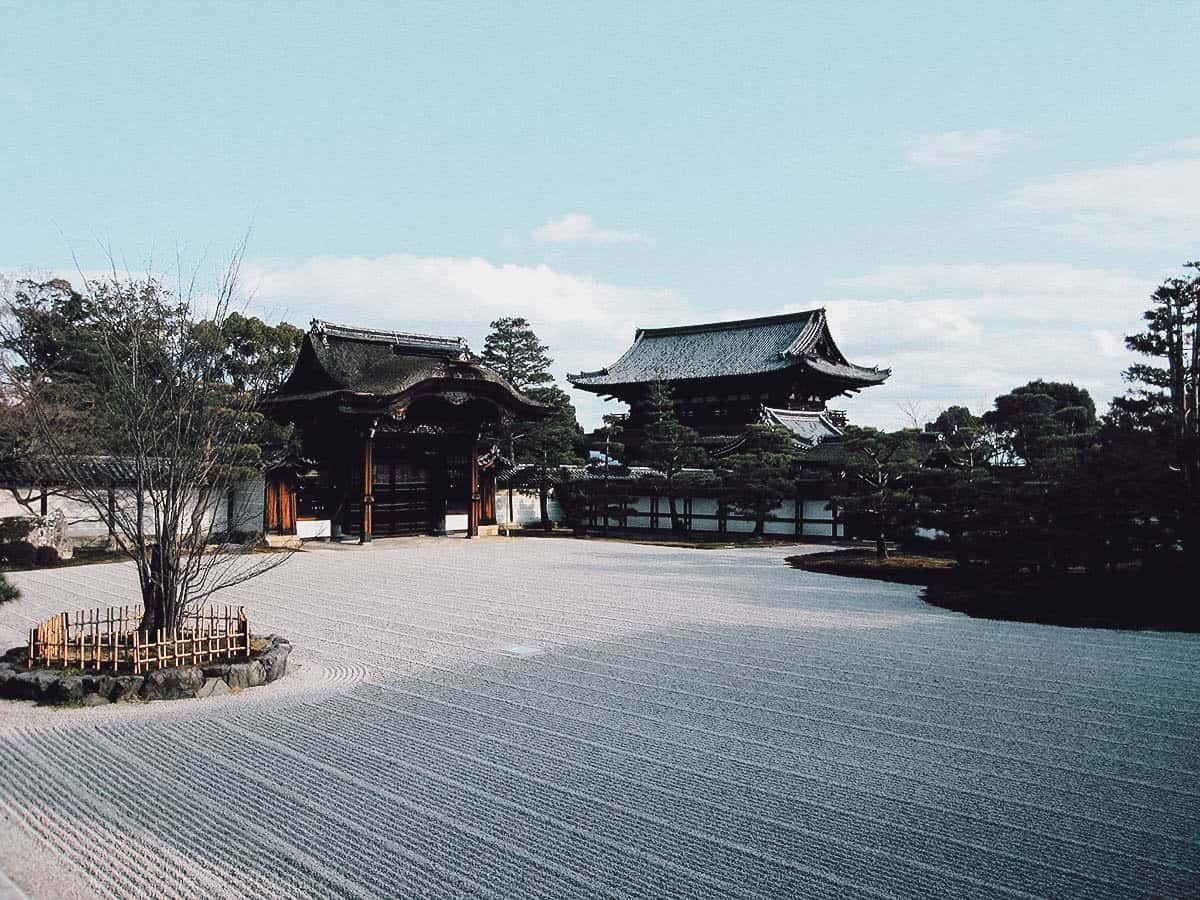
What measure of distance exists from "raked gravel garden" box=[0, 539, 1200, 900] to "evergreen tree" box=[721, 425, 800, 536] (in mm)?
15743


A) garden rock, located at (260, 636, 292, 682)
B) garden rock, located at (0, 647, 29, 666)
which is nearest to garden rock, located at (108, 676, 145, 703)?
garden rock, located at (260, 636, 292, 682)

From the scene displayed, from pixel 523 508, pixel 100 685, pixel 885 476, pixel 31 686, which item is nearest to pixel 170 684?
pixel 100 685

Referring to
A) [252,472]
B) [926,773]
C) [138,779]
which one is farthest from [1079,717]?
[252,472]

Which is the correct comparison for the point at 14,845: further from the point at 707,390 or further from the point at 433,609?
the point at 707,390

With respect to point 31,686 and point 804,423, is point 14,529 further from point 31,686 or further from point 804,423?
point 804,423

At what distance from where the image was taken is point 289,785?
19.9 ft

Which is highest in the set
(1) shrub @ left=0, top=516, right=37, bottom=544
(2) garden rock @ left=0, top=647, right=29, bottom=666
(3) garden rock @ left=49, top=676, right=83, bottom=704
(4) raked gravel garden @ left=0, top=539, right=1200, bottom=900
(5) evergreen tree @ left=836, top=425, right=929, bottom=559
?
(5) evergreen tree @ left=836, top=425, right=929, bottom=559

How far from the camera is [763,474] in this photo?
2797 cm

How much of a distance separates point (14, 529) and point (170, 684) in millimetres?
15072

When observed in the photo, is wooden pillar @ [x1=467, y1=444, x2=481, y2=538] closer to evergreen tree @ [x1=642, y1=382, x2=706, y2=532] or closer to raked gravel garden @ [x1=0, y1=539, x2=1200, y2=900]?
evergreen tree @ [x1=642, y1=382, x2=706, y2=532]

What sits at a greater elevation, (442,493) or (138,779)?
(442,493)

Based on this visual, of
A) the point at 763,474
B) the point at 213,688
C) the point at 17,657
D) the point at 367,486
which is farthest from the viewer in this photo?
the point at 763,474

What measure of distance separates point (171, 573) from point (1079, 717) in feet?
29.6

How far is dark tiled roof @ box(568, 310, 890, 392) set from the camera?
35812 mm
